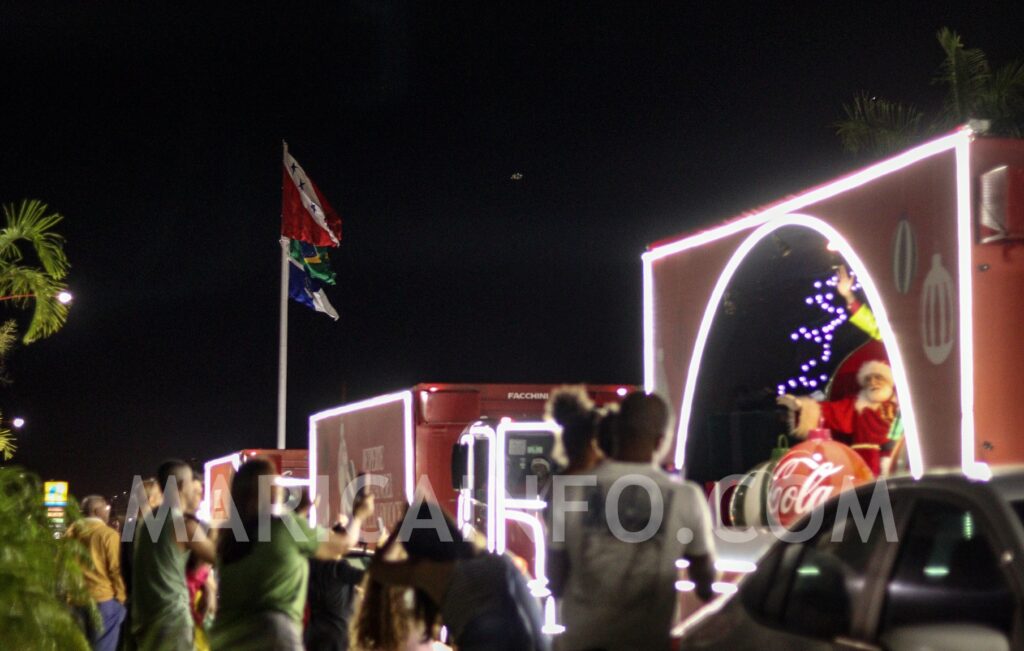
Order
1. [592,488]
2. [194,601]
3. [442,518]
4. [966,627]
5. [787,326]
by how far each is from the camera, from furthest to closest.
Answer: [194,601], [787,326], [592,488], [442,518], [966,627]

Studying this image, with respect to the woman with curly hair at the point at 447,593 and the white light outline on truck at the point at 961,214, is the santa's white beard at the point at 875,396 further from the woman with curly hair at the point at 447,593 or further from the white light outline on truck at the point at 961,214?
the woman with curly hair at the point at 447,593

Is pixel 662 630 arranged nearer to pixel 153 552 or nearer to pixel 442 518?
pixel 442 518

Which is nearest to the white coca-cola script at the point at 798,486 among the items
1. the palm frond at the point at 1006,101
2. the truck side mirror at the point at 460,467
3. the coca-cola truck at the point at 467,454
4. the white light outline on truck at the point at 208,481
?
the coca-cola truck at the point at 467,454

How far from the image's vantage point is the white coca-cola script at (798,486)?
609cm

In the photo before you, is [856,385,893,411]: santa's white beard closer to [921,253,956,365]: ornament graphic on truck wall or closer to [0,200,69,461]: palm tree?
[921,253,956,365]: ornament graphic on truck wall

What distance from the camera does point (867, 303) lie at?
6.32m

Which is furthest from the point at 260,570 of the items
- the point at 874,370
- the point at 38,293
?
the point at 38,293

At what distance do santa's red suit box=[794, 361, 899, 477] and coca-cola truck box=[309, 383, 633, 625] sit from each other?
13.8 feet

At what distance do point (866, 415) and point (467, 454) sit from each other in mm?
6953

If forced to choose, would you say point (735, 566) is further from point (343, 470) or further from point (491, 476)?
point (343, 470)

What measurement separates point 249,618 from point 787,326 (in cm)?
299

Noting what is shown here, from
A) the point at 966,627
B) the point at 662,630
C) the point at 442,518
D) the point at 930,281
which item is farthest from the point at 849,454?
the point at 966,627

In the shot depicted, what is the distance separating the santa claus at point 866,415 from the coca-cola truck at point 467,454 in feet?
13.8

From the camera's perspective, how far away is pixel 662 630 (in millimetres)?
5184
